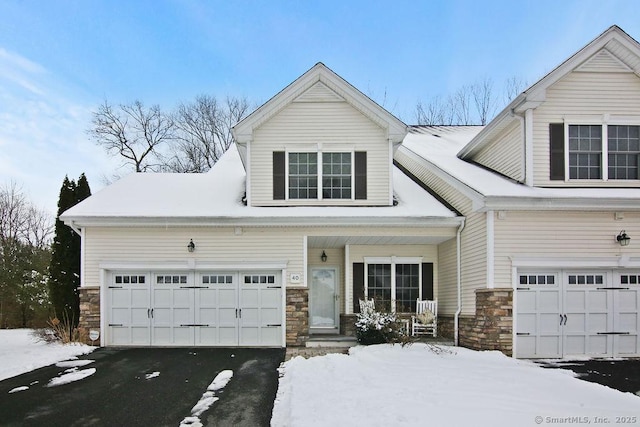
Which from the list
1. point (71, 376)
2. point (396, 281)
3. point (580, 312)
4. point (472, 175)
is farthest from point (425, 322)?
point (71, 376)

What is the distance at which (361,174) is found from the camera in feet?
37.7

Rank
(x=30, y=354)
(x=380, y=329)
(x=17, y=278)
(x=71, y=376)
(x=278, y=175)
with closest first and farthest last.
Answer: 1. (x=71, y=376)
2. (x=30, y=354)
3. (x=380, y=329)
4. (x=278, y=175)
5. (x=17, y=278)

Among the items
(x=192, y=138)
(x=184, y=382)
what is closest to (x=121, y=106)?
(x=192, y=138)

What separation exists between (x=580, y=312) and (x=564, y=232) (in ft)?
5.77

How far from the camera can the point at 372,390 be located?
251 inches

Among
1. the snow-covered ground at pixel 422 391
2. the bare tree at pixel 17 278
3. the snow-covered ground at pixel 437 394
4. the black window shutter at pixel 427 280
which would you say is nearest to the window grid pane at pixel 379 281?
the black window shutter at pixel 427 280

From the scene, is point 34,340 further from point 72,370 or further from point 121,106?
point 121,106

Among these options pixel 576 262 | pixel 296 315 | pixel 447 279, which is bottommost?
pixel 296 315

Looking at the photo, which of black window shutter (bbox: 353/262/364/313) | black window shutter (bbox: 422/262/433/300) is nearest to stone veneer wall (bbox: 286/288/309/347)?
black window shutter (bbox: 353/262/364/313)

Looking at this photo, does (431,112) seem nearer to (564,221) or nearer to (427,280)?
(427,280)

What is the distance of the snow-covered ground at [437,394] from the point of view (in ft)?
17.0

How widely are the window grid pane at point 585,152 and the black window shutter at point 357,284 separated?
561 centimetres

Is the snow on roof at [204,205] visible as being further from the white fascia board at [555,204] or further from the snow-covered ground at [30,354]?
the snow-covered ground at [30,354]

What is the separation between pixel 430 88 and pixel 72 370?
85.7 ft
